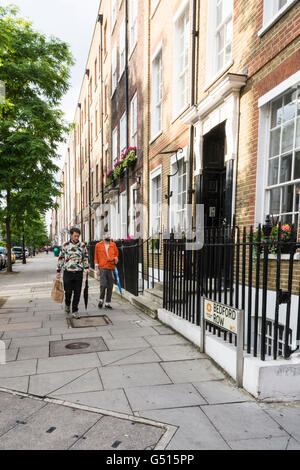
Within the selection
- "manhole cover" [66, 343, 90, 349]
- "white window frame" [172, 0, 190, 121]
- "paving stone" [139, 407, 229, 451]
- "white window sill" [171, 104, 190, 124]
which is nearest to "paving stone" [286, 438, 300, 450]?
"paving stone" [139, 407, 229, 451]

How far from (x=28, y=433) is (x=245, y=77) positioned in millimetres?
6170

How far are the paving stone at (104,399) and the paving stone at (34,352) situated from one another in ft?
4.47

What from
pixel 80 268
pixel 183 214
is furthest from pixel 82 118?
pixel 80 268

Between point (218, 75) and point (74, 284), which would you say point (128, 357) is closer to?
point (74, 284)

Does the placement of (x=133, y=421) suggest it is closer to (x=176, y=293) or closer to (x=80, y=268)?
(x=176, y=293)

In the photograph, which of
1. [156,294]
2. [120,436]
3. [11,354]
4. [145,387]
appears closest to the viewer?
[120,436]

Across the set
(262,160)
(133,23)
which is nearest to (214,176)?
(262,160)

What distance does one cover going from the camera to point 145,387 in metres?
3.51

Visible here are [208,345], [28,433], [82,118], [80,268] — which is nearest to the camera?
[28,433]

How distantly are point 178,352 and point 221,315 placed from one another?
3.37 feet

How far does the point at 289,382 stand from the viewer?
322cm

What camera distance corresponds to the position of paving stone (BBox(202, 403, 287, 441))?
2.64 m

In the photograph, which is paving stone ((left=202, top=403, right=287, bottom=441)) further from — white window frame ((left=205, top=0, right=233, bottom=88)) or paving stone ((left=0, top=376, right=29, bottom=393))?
white window frame ((left=205, top=0, right=233, bottom=88))

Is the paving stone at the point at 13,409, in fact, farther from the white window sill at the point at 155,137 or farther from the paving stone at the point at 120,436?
the white window sill at the point at 155,137
